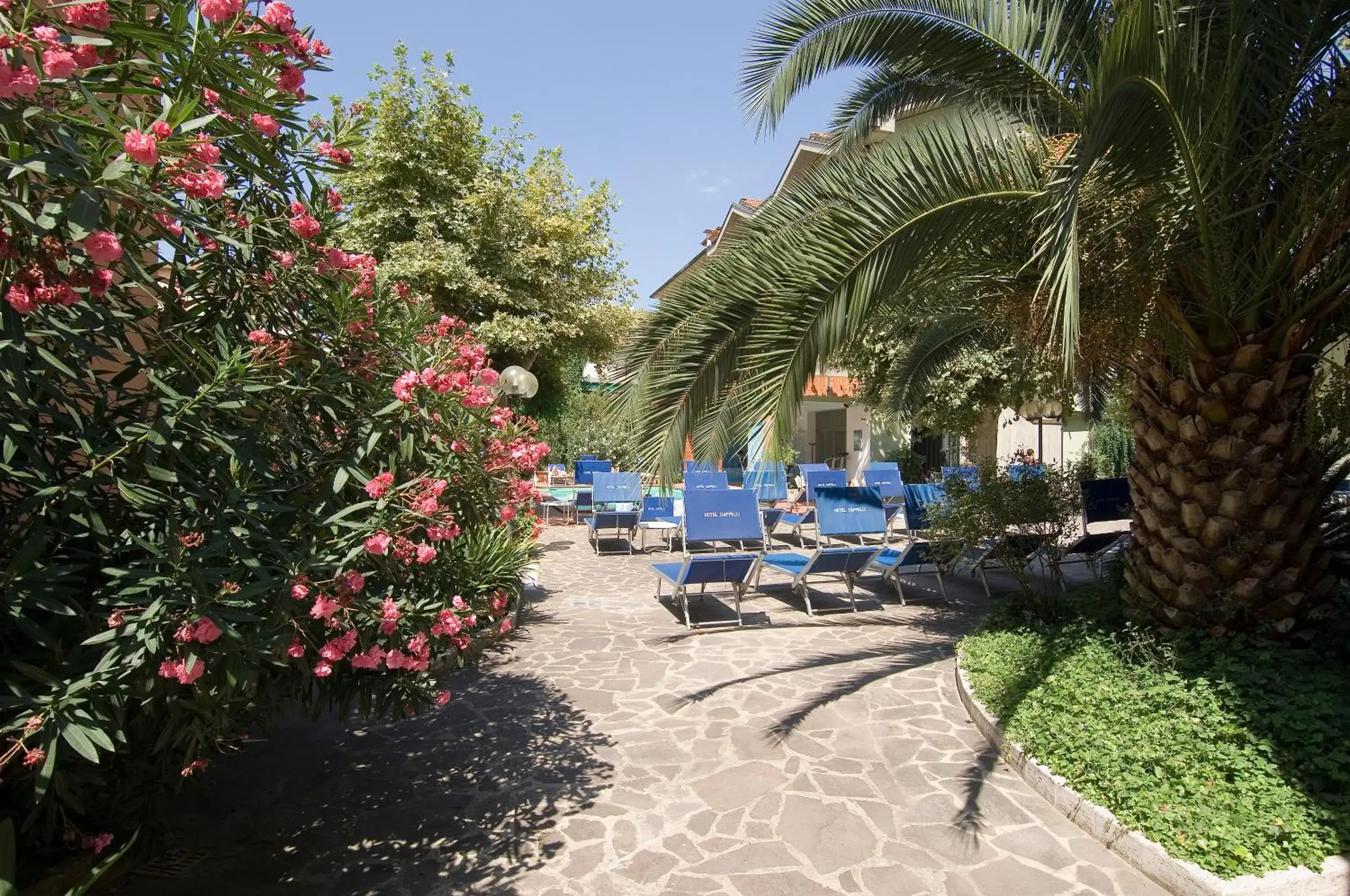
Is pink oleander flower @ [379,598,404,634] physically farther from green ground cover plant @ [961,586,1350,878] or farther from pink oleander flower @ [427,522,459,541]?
green ground cover plant @ [961,586,1350,878]

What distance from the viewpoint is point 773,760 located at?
4.25m

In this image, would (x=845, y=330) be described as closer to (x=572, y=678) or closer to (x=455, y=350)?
(x=455, y=350)

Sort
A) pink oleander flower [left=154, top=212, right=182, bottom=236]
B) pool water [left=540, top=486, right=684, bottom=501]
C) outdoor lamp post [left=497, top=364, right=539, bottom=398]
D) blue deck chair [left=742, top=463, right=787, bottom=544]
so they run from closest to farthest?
1. pink oleander flower [left=154, top=212, right=182, bottom=236]
2. outdoor lamp post [left=497, top=364, right=539, bottom=398]
3. blue deck chair [left=742, top=463, right=787, bottom=544]
4. pool water [left=540, top=486, right=684, bottom=501]

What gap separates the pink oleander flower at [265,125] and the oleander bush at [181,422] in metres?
0.04

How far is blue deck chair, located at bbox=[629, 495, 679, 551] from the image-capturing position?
11703 millimetres

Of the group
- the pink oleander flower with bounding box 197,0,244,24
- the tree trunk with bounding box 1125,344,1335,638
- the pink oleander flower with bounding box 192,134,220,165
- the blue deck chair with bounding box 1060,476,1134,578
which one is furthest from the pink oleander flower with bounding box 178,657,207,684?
the blue deck chair with bounding box 1060,476,1134,578

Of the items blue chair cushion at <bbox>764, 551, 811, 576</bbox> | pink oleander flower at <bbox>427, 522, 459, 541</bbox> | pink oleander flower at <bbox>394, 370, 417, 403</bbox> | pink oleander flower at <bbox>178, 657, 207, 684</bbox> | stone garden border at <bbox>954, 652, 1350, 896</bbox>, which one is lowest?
stone garden border at <bbox>954, 652, 1350, 896</bbox>

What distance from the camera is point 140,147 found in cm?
164

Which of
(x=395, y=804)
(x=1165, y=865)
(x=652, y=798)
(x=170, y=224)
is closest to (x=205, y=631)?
(x=170, y=224)

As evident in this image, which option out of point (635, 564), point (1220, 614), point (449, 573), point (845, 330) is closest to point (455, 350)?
point (449, 573)

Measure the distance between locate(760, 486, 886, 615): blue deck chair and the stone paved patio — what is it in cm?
158

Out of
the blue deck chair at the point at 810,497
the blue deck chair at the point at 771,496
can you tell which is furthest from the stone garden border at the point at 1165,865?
the blue deck chair at the point at 810,497

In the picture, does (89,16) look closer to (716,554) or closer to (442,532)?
(442,532)

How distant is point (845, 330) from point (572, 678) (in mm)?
3377
